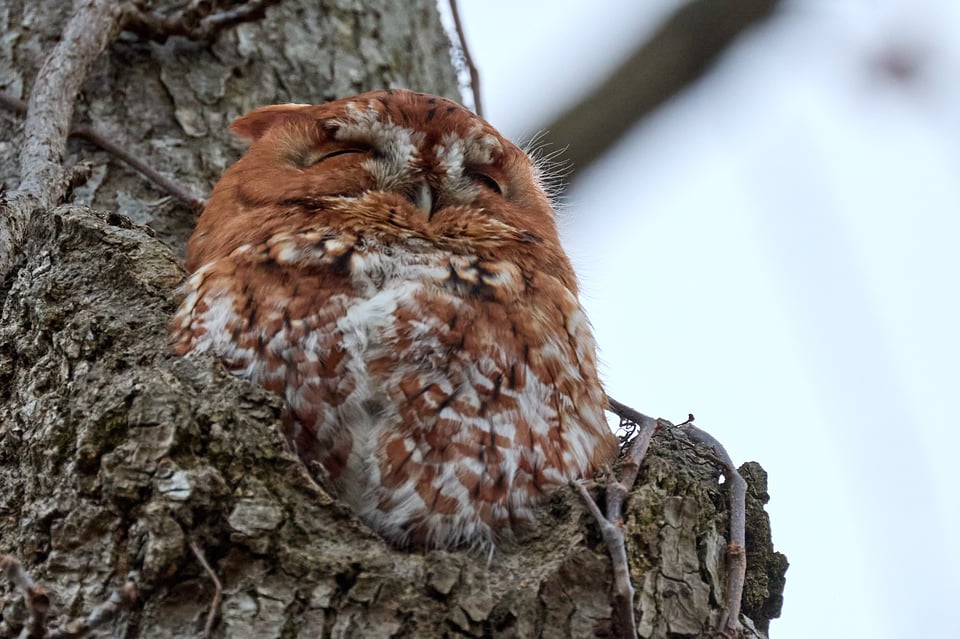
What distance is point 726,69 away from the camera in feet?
10.5

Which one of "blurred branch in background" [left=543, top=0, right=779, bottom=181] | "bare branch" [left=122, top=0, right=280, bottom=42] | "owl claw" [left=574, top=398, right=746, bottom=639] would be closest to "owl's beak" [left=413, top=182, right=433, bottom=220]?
"owl claw" [left=574, top=398, right=746, bottom=639]

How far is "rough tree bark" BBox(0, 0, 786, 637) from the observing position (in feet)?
4.79

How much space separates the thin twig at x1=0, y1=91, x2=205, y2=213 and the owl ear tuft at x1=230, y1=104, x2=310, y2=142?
18 cm

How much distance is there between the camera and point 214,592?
1.46 meters

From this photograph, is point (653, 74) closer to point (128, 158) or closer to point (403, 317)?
point (128, 158)

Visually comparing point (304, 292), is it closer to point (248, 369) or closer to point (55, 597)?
point (248, 369)

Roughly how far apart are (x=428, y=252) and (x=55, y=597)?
0.85 metres

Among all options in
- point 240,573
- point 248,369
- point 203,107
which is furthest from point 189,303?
point 203,107

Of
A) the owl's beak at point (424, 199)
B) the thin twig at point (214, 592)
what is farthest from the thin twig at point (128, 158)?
the thin twig at point (214, 592)

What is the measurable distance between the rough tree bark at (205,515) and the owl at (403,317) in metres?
0.09

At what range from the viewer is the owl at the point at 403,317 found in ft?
5.64

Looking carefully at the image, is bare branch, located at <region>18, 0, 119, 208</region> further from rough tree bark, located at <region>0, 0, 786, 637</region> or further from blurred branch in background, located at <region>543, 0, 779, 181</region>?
blurred branch in background, located at <region>543, 0, 779, 181</region>

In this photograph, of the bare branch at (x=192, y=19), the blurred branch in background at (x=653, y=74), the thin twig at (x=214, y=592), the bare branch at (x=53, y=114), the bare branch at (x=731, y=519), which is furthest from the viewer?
the blurred branch in background at (x=653, y=74)

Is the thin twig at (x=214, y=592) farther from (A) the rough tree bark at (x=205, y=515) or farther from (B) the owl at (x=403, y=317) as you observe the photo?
(B) the owl at (x=403, y=317)
